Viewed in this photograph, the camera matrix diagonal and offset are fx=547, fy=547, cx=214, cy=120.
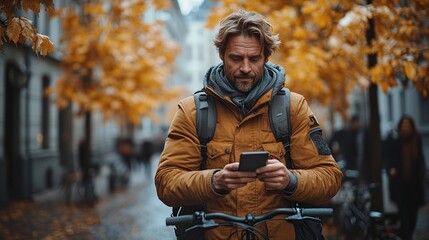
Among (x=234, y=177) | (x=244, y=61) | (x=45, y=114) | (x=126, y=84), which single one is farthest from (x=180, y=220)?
(x=45, y=114)

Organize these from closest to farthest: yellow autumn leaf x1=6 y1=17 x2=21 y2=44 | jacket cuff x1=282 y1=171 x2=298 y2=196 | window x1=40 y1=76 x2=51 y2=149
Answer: jacket cuff x1=282 y1=171 x2=298 y2=196
yellow autumn leaf x1=6 y1=17 x2=21 y2=44
window x1=40 y1=76 x2=51 y2=149

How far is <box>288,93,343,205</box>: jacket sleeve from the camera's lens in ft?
9.37

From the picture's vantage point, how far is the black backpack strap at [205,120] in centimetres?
301

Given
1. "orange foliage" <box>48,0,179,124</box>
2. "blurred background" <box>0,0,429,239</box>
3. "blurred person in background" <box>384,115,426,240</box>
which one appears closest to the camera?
"blurred background" <box>0,0,429,239</box>

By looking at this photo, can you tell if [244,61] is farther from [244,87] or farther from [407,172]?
[407,172]

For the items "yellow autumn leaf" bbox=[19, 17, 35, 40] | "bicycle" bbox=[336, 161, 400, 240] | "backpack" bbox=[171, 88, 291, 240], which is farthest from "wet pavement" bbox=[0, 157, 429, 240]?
"backpack" bbox=[171, 88, 291, 240]

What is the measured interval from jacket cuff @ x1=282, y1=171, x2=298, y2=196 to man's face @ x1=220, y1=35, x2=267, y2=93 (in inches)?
22.2

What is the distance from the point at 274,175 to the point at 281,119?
46 centimetres

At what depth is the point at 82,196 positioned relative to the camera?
51.9 ft

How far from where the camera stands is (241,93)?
10.0ft

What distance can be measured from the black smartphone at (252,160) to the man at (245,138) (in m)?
0.38

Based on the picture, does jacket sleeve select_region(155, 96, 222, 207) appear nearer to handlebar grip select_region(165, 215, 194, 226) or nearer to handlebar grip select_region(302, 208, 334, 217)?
handlebar grip select_region(165, 215, 194, 226)

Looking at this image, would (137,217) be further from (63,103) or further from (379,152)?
(379,152)

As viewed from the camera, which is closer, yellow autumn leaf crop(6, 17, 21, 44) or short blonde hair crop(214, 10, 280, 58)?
short blonde hair crop(214, 10, 280, 58)
